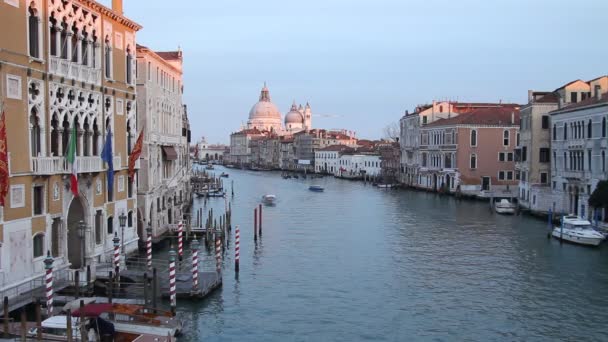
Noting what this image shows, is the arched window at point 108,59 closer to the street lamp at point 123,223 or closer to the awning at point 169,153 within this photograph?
the street lamp at point 123,223

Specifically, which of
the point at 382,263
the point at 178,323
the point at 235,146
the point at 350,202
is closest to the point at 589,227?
the point at 382,263

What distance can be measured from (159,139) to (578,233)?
12713 millimetres

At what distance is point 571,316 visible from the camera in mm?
12430

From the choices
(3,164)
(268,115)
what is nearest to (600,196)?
(3,164)

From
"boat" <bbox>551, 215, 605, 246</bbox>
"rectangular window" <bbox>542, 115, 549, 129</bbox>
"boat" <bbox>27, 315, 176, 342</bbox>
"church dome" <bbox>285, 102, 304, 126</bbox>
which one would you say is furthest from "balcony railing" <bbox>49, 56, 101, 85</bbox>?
"church dome" <bbox>285, 102, 304, 126</bbox>

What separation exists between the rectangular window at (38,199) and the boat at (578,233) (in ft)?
48.2

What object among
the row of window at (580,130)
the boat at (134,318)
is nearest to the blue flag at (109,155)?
the boat at (134,318)

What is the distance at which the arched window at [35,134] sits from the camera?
11.6 m

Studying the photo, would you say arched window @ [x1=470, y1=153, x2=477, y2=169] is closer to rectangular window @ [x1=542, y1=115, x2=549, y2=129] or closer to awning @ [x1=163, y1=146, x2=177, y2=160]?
rectangular window @ [x1=542, y1=115, x2=549, y2=129]

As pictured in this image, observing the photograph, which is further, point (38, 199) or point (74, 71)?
point (74, 71)

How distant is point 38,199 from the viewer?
1187 cm

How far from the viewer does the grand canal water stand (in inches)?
458

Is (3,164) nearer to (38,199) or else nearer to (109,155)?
(38,199)

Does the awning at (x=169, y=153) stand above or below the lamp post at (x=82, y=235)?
above
